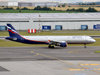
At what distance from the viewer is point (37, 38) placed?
56.3 meters

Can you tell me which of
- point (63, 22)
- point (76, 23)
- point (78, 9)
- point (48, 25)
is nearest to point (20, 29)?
point (48, 25)

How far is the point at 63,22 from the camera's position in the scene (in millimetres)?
127438

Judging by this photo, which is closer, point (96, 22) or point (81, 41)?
point (81, 41)

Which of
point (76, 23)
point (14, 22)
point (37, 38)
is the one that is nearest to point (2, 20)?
point (14, 22)

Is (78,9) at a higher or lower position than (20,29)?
higher
